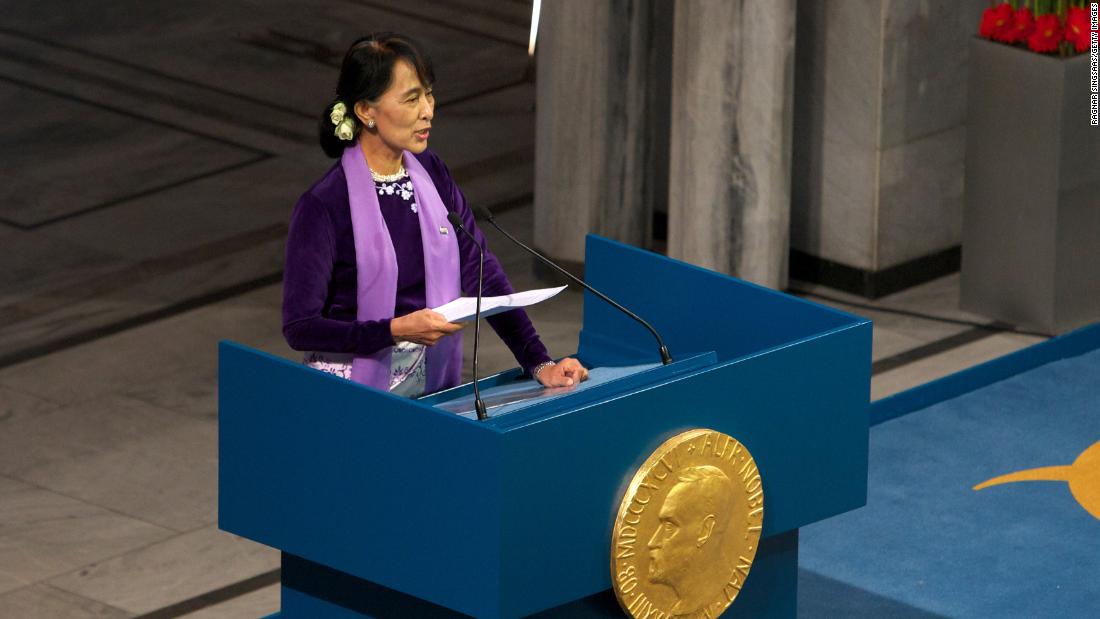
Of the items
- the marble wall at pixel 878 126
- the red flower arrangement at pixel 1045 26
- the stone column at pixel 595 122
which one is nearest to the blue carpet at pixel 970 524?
the marble wall at pixel 878 126

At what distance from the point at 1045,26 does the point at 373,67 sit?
4.14 meters

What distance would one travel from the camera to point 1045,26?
829 centimetres

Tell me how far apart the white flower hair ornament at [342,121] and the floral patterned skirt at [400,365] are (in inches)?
18.6

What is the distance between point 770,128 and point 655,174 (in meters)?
1.10

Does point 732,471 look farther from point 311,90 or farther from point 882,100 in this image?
point 311,90

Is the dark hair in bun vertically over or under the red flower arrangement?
over

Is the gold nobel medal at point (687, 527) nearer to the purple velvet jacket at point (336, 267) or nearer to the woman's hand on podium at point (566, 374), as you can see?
the woman's hand on podium at point (566, 374)

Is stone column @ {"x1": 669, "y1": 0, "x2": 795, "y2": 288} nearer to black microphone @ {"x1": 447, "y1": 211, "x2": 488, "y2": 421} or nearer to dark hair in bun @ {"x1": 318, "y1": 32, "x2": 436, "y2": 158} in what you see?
black microphone @ {"x1": 447, "y1": 211, "x2": 488, "y2": 421}

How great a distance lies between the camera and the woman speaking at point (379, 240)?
4.80m

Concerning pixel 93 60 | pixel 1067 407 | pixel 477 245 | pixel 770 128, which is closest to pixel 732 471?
pixel 477 245

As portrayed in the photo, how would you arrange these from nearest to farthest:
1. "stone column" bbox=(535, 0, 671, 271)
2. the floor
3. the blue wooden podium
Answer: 1. the blue wooden podium
2. the floor
3. "stone column" bbox=(535, 0, 671, 271)

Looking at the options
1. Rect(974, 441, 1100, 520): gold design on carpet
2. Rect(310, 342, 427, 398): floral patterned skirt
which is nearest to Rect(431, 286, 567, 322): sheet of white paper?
Rect(310, 342, 427, 398): floral patterned skirt

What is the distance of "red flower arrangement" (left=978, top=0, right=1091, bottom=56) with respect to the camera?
27.2 ft

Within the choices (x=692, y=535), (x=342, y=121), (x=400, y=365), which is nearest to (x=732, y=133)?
(x=400, y=365)
